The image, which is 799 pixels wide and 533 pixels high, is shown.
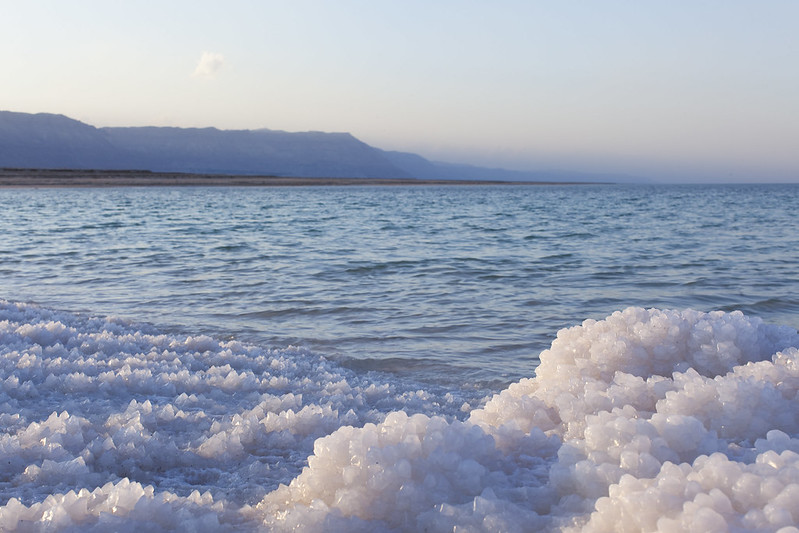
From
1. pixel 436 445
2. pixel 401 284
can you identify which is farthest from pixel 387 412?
pixel 401 284

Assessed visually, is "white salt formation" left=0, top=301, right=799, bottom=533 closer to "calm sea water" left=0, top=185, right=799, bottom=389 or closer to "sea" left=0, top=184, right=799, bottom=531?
"sea" left=0, top=184, right=799, bottom=531

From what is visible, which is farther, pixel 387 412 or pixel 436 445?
pixel 387 412

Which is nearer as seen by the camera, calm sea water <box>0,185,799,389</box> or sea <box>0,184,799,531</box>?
sea <box>0,184,799,531</box>

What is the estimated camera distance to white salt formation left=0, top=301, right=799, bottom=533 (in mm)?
1829

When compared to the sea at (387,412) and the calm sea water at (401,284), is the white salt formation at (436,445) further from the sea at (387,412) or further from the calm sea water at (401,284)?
the calm sea water at (401,284)

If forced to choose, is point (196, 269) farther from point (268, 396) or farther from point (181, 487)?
point (181, 487)

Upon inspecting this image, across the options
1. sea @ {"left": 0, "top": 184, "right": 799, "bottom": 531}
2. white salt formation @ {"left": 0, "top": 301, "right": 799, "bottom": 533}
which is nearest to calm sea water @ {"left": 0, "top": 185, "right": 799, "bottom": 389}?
sea @ {"left": 0, "top": 184, "right": 799, "bottom": 531}

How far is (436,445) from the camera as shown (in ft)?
6.77

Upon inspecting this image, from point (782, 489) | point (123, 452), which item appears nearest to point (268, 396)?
point (123, 452)

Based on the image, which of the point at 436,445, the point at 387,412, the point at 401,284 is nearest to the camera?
the point at 436,445

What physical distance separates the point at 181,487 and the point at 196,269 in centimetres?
1029

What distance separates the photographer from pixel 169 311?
27.8 ft

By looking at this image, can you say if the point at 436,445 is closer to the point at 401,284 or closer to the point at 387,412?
the point at 387,412

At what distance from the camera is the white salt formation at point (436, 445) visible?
1.83 metres
